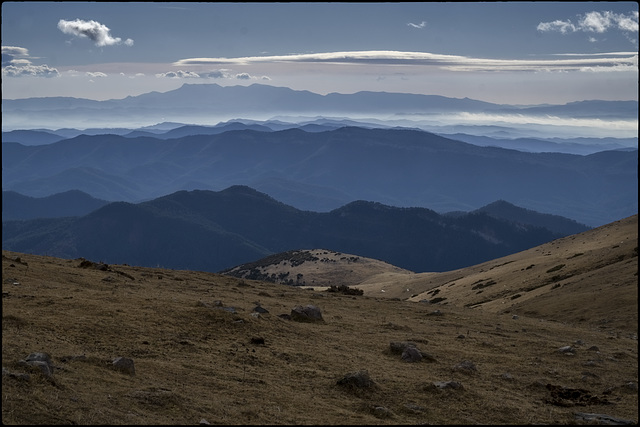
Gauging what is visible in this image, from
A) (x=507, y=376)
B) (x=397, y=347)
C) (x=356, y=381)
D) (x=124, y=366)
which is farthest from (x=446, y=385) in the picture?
(x=124, y=366)

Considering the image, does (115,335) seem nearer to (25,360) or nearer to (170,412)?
(25,360)

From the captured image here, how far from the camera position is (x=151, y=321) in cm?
1852

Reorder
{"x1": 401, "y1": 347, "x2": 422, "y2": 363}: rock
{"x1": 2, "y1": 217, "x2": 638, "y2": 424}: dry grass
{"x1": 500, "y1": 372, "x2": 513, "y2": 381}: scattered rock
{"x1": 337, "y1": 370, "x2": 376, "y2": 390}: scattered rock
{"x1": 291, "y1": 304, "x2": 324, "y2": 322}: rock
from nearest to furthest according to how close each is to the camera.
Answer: {"x1": 2, "y1": 217, "x2": 638, "y2": 424}: dry grass < {"x1": 337, "y1": 370, "x2": 376, "y2": 390}: scattered rock < {"x1": 500, "y1": 372, "x2": 513, "y2": 381}: scattered rock < {"x1": 401, "y1": 347, "x2": 422, "y2": 363}: rock < {"x1": 291, "y1": 304, "x2": 324, "y2": 322}: rock

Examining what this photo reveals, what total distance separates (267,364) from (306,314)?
7.22m

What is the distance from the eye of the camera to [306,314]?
77.3 ft

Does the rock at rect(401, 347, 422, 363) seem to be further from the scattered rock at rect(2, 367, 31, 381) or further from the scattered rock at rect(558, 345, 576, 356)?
the scattered rock at rect(2, 367, 31, 381)

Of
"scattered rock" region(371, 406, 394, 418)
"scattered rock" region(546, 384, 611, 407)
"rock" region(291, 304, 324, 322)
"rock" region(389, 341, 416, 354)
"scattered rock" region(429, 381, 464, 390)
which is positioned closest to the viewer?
"scattered rock" region(371, 406, 394, 418)

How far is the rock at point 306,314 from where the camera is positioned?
23406mm

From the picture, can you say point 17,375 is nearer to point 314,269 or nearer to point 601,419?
point 601,419

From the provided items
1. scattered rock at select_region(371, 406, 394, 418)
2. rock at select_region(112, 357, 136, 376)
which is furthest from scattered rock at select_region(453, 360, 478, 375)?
rock at select_region(112, 357, 136, 376)

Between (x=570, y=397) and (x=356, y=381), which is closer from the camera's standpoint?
(x=356, y=381)

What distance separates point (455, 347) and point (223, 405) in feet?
35.4

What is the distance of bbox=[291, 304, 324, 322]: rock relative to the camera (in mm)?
23406

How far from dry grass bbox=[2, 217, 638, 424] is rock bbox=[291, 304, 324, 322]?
60 centimetres
